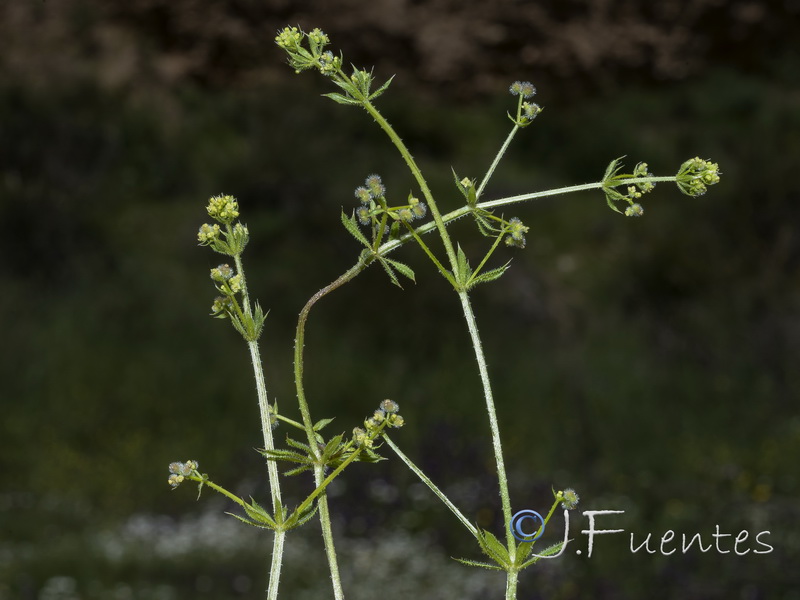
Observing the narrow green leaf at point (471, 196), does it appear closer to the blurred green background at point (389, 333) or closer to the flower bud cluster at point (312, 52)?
the flower bud cluster at point (312, 52)

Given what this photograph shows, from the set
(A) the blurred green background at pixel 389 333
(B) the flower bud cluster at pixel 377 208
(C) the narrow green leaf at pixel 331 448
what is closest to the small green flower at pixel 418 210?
(B) the flower bud cluster at pixel 377 208

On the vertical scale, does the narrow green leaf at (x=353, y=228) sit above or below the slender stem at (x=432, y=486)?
above

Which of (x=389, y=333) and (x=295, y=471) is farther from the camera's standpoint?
(x=389, y=333)

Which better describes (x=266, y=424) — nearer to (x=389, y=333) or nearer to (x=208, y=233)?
(x=208, y=233)

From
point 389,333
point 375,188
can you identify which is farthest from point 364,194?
point 389,333

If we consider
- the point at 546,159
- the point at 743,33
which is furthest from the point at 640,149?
the point at 743,33

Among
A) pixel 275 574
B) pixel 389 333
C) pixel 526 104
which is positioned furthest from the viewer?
pixel 389 333

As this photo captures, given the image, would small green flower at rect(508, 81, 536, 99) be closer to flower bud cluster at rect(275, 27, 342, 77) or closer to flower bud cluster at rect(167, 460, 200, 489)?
flower bud cluster at rect(275, 27, 342, 77)

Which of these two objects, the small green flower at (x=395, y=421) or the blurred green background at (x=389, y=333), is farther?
the blurred green background at (x=389, y=333)

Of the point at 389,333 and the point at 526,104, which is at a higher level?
the point at 389,333
